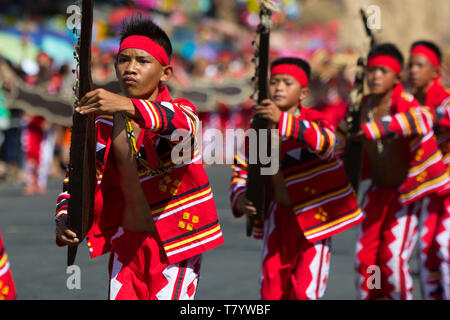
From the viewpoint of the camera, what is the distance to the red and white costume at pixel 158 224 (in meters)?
3.92

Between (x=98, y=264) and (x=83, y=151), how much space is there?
15.5 feet

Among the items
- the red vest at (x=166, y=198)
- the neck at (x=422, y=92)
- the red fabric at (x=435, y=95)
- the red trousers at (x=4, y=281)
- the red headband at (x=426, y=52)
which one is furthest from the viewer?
the red headband at (x=426, y=52)

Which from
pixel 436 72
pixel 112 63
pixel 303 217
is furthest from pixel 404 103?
pixel 112 63

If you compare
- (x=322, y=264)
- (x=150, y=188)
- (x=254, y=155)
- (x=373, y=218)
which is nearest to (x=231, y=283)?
(x=373, y=218)

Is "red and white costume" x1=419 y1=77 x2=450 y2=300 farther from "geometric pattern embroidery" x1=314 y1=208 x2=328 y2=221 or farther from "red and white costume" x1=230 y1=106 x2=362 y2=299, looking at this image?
"geometric pattern embroidery" x1=314 y1=208 x2=328 y2=221

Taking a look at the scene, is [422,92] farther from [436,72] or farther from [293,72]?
[293,72]

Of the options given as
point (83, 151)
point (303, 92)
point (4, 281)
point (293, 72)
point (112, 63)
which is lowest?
point (4, 281)

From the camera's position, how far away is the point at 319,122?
5.20 meters

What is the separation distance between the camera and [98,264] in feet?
26.4

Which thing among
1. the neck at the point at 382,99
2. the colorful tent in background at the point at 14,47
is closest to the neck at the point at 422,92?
the neck at the point at 382,99

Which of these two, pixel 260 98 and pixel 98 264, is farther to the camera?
pixel 98 264

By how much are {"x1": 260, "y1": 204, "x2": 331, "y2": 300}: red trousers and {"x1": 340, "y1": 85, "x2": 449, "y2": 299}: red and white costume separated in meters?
0.74

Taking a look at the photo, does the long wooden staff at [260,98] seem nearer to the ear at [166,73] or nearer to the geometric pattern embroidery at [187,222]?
the ear at [166,73]
